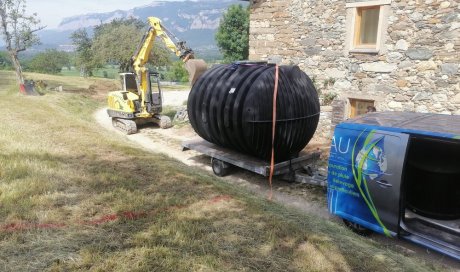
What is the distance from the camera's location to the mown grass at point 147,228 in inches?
137

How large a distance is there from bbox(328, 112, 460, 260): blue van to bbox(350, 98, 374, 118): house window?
542 cm

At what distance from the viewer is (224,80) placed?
7934mm

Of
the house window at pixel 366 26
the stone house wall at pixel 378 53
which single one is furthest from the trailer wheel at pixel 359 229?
the house window at pixel 366 26

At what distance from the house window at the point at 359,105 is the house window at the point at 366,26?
1663mm

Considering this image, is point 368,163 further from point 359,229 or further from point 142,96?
point 142,96

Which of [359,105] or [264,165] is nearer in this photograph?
[264,165]

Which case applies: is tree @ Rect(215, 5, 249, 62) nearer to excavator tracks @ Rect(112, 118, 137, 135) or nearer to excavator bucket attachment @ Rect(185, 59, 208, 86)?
excavator tracks @ Rect(112, 118, 137, 135)

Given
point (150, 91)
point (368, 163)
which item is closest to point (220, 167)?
point (368, 163)

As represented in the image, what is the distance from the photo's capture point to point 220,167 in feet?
28.8

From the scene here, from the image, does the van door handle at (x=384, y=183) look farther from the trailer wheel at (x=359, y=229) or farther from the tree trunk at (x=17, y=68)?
the tree trunk at (x=17, y=68)

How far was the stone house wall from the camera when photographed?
912cm

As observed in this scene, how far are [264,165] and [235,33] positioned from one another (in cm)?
5726

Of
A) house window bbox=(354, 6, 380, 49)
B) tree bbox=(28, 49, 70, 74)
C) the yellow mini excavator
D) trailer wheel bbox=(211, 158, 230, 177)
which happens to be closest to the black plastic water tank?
trailer wheel bbox=(211, 158, 230, 177)

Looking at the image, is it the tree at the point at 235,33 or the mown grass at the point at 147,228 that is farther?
the tree at the point at 235,33
